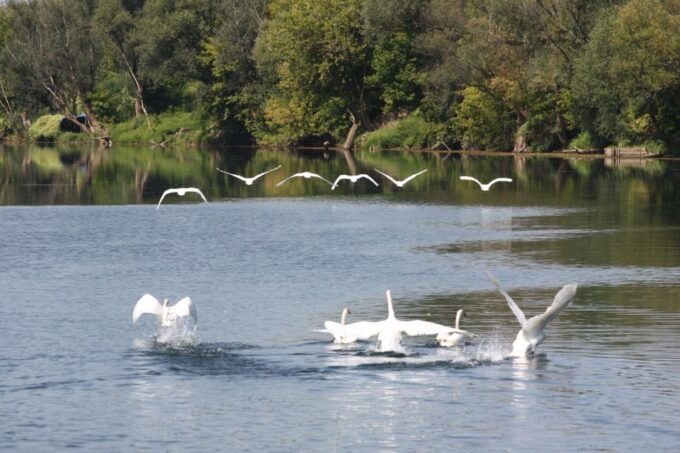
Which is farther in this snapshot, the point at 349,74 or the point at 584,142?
the point at 349,74

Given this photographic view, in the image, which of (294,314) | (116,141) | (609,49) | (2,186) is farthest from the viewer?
(116,141)

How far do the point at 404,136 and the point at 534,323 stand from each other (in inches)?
2930

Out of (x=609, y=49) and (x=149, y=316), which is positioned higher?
(x=609, y=49)

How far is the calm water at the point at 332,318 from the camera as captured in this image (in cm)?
1460

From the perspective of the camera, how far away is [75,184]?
180 feet

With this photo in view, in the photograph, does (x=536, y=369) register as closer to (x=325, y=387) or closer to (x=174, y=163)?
(x=325, y=387)

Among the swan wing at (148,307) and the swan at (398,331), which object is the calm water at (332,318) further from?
the swan wing at (148,307)

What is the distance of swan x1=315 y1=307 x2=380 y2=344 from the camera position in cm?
1761

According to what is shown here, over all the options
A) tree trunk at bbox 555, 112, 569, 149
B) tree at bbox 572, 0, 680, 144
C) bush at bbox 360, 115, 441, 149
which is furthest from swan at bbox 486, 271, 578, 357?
bush at bbox 360, 115, 441, 149

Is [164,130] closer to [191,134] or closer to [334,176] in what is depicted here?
[191,134]

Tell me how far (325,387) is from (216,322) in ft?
15.3

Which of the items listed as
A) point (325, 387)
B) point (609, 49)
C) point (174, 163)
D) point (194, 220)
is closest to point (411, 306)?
point (325, 387)

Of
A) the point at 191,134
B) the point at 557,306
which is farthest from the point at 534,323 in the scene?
the point at 191,134

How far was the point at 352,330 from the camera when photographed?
1780cm
